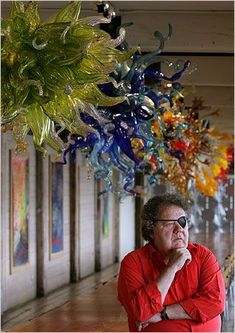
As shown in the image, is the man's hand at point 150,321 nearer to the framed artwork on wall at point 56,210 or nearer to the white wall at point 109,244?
the framed artwork on wall at point 56,210

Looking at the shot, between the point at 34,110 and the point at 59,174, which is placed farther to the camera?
the point at 59,174

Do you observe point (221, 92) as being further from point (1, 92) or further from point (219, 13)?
point (1, 92)

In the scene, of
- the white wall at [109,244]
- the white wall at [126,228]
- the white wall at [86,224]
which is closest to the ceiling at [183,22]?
the white wall at [86,224]

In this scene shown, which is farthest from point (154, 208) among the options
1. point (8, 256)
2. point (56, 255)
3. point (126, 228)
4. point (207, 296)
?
point (126, 228)

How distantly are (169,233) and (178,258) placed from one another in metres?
0.12

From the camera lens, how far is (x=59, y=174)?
12.3 m

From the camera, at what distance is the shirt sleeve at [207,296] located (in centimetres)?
273

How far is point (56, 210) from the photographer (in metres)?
12.2

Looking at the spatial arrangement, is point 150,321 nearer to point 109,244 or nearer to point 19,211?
point 19,211

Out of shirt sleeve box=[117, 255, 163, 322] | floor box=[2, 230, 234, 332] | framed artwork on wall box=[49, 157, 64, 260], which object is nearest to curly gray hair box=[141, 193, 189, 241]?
shirt sleeve box=[117, 255, 163, 322]

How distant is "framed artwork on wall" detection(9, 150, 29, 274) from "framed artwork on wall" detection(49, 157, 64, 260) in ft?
3.73

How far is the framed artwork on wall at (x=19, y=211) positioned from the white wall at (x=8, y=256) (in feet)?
0.32

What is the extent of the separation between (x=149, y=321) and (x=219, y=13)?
4243 millimetres

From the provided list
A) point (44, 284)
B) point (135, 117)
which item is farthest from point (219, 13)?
point (44, 284)
